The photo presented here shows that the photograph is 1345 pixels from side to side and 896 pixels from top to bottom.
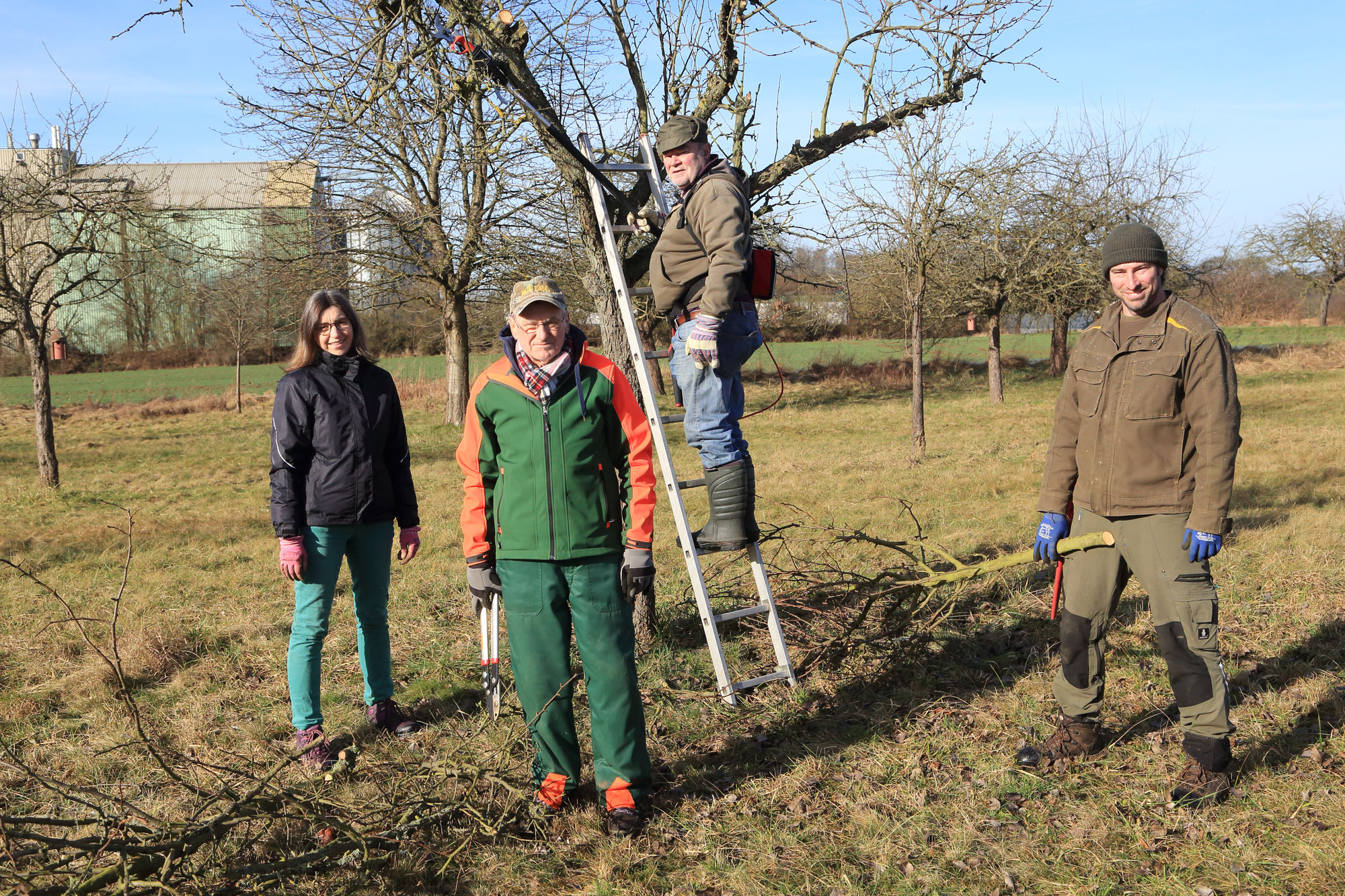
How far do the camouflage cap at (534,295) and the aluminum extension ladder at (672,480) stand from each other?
854 mm

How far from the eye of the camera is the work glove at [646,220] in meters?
4.41

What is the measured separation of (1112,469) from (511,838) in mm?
2743

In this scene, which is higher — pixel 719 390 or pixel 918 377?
pixel 719 390

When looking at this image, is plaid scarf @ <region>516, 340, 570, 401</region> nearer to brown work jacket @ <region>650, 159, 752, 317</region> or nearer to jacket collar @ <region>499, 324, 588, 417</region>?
jacket collar @ <region>499, 324, 588, 417</region>

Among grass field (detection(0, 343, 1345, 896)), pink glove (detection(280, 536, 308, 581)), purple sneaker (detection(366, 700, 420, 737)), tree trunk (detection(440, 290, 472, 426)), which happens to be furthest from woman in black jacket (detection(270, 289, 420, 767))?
tree trunk (detection(440, 290, 472, 426))

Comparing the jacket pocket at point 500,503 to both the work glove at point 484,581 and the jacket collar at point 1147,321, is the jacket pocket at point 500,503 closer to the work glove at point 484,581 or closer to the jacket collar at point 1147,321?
the work glove at point 484,581

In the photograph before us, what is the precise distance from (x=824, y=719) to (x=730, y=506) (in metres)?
1.23

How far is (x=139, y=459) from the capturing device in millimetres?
15648

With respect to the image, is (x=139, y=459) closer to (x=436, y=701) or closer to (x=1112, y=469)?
(x=436, y=701)

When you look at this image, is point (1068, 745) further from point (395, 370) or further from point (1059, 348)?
point (395, 370)

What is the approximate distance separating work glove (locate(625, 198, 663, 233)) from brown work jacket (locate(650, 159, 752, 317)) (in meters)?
0.45

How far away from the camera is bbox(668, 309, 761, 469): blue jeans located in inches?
153

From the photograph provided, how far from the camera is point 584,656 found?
3344 mm

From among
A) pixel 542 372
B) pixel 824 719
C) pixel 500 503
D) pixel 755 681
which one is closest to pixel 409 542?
pixel 500 503
